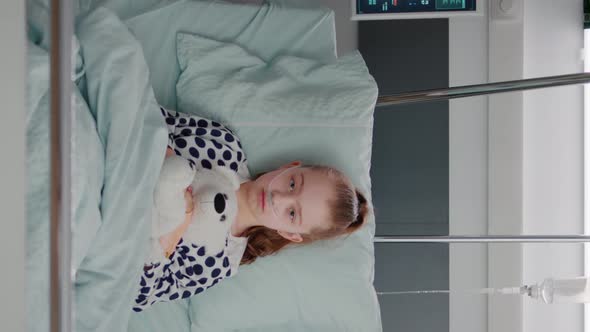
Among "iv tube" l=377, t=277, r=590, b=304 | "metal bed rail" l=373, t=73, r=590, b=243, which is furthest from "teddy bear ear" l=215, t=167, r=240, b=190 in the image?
"iv tube" l=377, t=277, r=590, b=304

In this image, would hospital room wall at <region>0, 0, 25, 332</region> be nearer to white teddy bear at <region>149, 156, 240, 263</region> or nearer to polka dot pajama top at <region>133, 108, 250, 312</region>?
white teddy bear at <region>149, 156, 240, 263</region>

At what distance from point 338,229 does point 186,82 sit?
0.62 meters

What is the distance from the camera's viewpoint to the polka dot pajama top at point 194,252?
76.4 inches

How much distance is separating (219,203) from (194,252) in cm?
19

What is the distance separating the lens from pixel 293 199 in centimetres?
196

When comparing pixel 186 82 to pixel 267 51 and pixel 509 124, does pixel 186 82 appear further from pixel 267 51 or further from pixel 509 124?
pixel 509 124

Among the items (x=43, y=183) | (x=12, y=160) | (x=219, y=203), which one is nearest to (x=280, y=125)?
(x=219, y=203)

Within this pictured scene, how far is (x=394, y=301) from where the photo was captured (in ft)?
8.61

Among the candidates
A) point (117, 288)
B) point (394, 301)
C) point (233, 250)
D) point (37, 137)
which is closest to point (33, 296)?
point (37, 137)

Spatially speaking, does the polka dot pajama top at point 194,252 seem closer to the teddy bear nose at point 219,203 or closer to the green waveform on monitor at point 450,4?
the teddy bear nose at point 219,203

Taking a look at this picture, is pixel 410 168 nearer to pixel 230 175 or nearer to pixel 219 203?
pixel 230 175

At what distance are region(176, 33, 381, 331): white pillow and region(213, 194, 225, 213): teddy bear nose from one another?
356 mm

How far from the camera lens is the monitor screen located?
2.32 meters

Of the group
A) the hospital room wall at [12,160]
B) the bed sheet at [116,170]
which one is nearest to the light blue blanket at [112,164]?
the bed sheet at [116,170]
